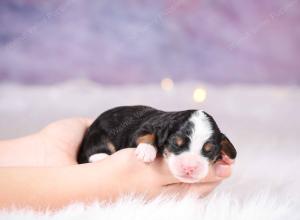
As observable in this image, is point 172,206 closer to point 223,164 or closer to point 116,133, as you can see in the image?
point 223,164

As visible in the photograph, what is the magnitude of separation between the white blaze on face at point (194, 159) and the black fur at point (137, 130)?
0.9 inches

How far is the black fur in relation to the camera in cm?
254

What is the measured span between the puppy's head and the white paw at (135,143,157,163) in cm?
6

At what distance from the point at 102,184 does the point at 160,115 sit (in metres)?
0.48

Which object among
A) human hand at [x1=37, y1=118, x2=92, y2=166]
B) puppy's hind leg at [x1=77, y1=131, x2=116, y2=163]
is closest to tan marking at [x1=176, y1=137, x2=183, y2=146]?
puppy's hind leg at [x1=77, y1=131, x2=116, y2=163]

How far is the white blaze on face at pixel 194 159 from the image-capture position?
2.39 meters

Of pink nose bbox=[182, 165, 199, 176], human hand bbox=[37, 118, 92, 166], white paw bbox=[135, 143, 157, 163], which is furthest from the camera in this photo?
human hand bbox=[37, 118, 92, 166]

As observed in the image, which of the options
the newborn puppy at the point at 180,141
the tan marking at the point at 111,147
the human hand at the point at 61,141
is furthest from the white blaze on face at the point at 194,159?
the human hand at the point at 61,141

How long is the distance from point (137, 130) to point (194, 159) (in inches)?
17.2

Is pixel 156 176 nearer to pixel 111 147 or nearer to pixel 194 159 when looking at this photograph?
pixel 194 159

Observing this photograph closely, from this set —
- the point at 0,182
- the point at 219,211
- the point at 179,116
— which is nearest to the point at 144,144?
the point at 179,116

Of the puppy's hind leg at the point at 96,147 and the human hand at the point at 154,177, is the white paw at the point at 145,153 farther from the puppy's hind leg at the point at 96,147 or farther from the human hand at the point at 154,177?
the puppy's hind leg at the point at 96,147

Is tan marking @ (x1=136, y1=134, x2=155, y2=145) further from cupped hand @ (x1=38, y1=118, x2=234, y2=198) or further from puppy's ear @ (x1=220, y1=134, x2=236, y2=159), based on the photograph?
puppy's ear @ (x1=220, y1=134, x2=236, y2=159)

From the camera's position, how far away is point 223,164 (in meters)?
2.63
